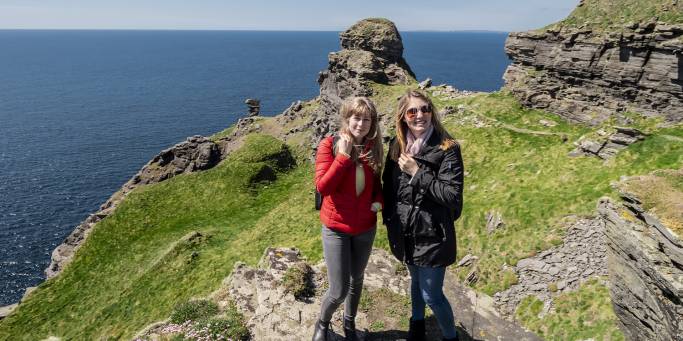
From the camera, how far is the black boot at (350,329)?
10422mm

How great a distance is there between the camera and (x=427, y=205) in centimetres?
860

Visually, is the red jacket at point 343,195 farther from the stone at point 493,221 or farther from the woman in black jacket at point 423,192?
the stone at point 493,221

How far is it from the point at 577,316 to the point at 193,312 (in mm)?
13331

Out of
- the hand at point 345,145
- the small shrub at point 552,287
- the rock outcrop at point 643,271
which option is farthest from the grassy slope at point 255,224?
the hand at point 345,145

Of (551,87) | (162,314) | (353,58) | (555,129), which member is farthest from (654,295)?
(353,58)

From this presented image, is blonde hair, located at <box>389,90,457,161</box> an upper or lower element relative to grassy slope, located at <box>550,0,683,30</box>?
lower

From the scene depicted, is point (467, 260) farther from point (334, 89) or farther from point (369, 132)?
point (334, 89)

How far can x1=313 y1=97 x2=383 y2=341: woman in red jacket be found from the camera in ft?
28.1

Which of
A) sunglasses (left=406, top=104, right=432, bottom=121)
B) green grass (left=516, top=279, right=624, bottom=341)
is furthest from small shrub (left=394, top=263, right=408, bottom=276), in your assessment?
sunglasses (left=406, top=104, right=432, bottom=121)

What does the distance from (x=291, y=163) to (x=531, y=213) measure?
37810 mm

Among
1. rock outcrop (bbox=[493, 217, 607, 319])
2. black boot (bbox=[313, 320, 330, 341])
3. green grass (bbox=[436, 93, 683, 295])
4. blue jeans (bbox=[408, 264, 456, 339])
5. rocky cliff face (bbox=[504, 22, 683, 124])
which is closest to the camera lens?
blue jeans (bbox=[408, 264, 456, 339])

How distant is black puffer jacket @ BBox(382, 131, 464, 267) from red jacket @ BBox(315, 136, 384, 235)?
0.51 meters

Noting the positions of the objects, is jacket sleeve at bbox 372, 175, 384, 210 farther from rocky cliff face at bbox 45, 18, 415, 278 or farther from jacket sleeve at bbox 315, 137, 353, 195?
rocky cliff face at bbox 45, 18, 415, 278

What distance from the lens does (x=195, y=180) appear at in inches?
1955
